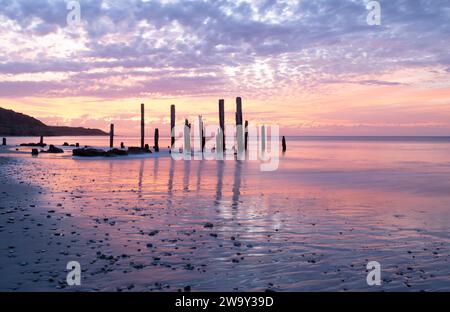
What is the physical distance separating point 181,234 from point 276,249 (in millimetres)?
1805

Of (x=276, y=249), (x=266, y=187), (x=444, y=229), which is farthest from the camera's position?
(x=266, y=187)

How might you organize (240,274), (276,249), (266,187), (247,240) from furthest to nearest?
(266,187) → (247,240) → (276,249) → (240,274)

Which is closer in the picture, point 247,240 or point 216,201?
point 247,240

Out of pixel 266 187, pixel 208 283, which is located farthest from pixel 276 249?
pixel 266 187

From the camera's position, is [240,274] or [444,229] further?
[444,229]

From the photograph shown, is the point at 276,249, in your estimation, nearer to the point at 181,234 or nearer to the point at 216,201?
the point at 181,234

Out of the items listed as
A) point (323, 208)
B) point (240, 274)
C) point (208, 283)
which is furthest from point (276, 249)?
point (323, 208)
